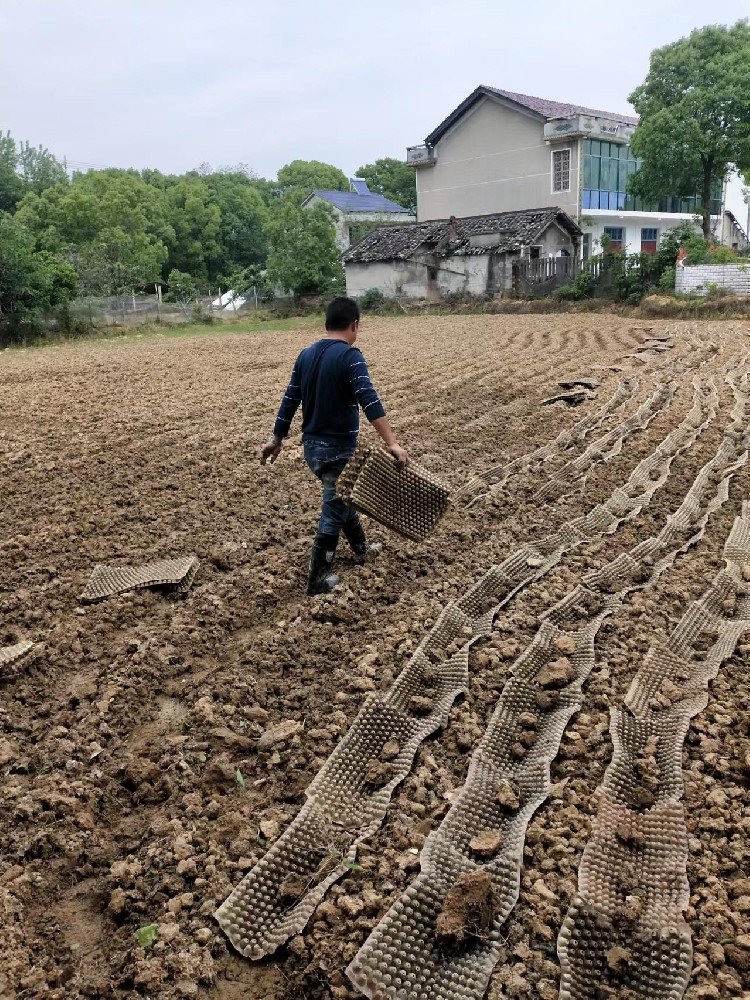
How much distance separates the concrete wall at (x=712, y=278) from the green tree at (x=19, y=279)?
17398 millimetres

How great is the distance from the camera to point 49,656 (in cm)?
404

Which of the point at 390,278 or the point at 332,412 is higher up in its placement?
the point at 390,278

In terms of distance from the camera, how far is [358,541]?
499cm

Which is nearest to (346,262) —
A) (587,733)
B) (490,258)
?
Result: (490,258)

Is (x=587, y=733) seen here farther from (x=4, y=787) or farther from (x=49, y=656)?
(x=49, y=656)

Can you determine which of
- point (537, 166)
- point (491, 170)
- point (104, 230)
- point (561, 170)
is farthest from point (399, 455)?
point (104, 230)

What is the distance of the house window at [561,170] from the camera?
32.4m

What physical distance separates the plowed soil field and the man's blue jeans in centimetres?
39

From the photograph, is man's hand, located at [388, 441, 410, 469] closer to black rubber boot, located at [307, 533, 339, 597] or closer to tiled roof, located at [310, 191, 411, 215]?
black rubber boot, located at [307, 533, 339, 597]

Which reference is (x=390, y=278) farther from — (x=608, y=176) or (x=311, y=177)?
(x=311, y=177)

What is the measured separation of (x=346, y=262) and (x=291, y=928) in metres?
31.9

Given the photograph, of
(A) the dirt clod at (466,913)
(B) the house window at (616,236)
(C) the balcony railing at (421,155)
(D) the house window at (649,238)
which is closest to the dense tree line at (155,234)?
(C) the balcony railing at (421,155)

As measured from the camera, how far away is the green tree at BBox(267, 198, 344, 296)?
3162 cm

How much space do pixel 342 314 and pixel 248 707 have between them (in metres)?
2.05
